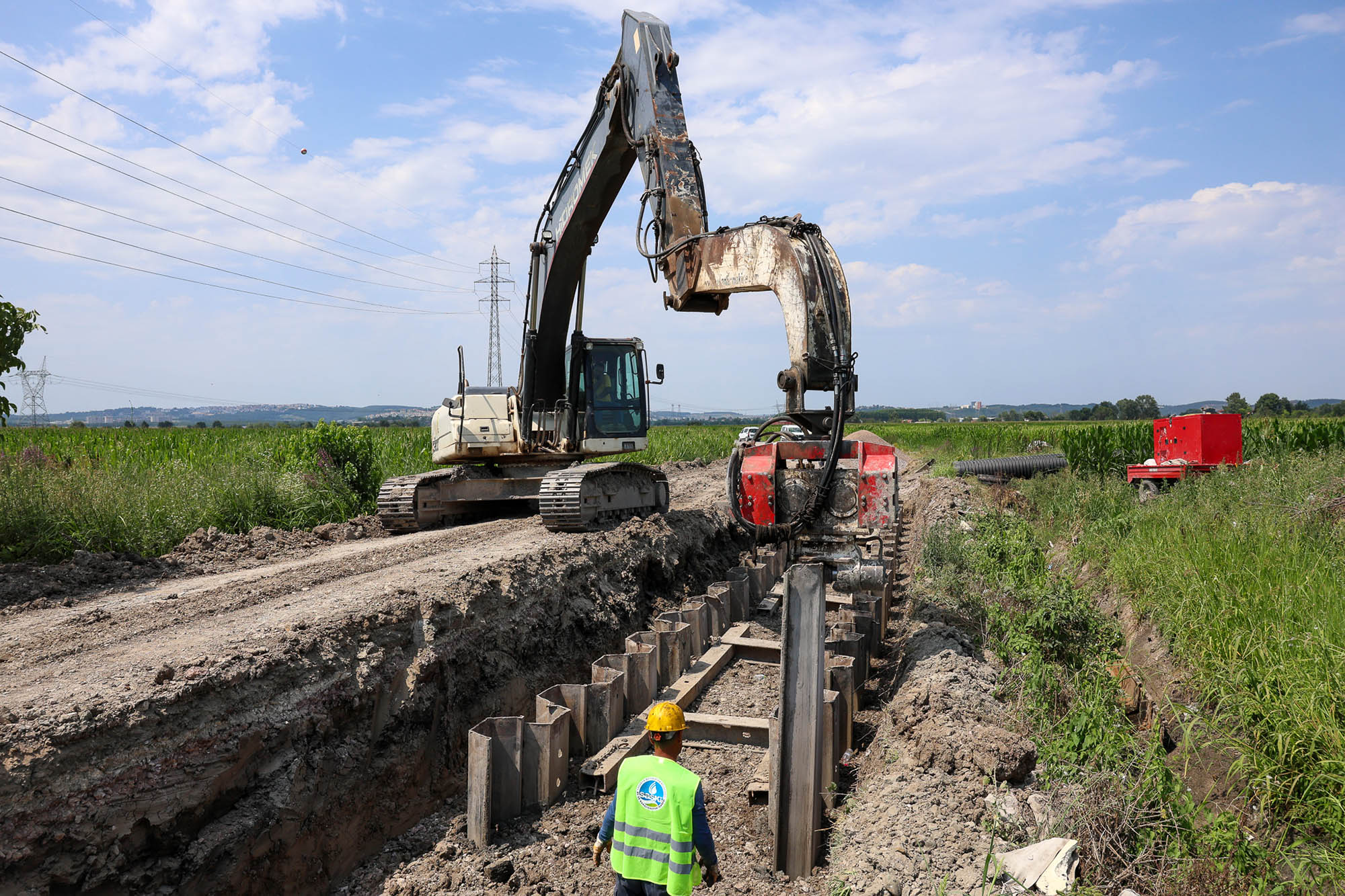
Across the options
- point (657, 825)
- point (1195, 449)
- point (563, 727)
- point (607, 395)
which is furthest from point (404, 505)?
point (1195, 449)

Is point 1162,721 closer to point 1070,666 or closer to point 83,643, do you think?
point 1070,666

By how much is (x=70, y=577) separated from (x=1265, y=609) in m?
9.97

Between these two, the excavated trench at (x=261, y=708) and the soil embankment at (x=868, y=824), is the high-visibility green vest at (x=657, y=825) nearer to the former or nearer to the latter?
the soil embankment at (x=868, y=824)

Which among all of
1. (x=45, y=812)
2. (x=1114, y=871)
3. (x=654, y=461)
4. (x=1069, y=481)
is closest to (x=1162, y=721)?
(x=1114, y=871)

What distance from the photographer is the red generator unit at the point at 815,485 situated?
5.36 meters

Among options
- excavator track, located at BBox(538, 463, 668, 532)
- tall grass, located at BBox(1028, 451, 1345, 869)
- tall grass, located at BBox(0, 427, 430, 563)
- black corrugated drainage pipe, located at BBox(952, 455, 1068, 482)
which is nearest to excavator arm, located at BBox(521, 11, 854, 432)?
excavator track, located at BBox(538, 463, 668, 532)

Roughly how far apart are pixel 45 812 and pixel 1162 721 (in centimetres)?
580

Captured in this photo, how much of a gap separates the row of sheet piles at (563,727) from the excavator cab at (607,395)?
4.34 metres

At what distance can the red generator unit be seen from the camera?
536cm

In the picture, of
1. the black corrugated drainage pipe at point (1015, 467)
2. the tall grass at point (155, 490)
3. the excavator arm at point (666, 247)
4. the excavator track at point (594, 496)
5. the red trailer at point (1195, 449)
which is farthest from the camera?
the black corrugated drainage pipe at point (1015, 467)

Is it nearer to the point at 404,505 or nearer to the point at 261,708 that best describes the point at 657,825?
the point at 261,708

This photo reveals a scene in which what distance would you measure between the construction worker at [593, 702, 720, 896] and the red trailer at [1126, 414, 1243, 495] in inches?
516

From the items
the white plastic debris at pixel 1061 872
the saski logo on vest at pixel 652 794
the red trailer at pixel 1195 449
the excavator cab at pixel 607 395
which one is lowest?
the white plastic debris at pixel 1061 872

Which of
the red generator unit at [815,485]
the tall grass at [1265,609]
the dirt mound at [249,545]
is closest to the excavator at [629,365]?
the red generator unit at [815,485]
